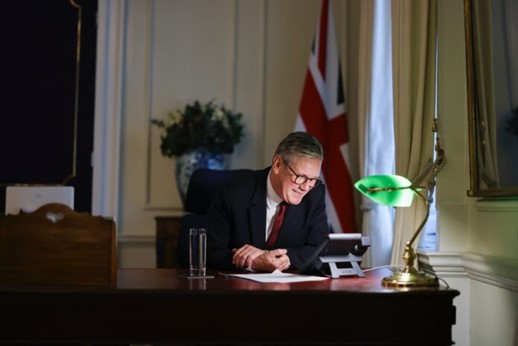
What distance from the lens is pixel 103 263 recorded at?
2.15 m

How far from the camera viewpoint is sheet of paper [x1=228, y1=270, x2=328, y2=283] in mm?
2359

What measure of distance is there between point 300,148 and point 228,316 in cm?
102

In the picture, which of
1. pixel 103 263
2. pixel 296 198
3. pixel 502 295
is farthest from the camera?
pixel 296 198

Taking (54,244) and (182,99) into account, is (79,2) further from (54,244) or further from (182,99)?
(54,244)

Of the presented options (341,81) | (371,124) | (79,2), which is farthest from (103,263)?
(79,2)

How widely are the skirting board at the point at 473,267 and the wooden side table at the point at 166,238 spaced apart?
1975mm

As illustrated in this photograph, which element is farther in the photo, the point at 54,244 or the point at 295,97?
the point at 295,97

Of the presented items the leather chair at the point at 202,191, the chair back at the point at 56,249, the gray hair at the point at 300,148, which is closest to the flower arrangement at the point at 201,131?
the leather chair at the point at 202,191

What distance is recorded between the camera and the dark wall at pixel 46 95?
17.1ft

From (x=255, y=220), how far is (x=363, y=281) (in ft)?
2.62

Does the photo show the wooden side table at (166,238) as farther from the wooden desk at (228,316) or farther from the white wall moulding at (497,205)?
the wooden desk at (228,316)

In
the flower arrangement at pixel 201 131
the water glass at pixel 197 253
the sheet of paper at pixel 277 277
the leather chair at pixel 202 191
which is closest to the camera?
the sheet of paper at pixel 277 277

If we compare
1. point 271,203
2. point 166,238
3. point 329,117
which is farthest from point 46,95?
point 271,203

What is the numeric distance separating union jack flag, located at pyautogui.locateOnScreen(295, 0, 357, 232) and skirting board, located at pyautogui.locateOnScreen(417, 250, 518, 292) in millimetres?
1486
